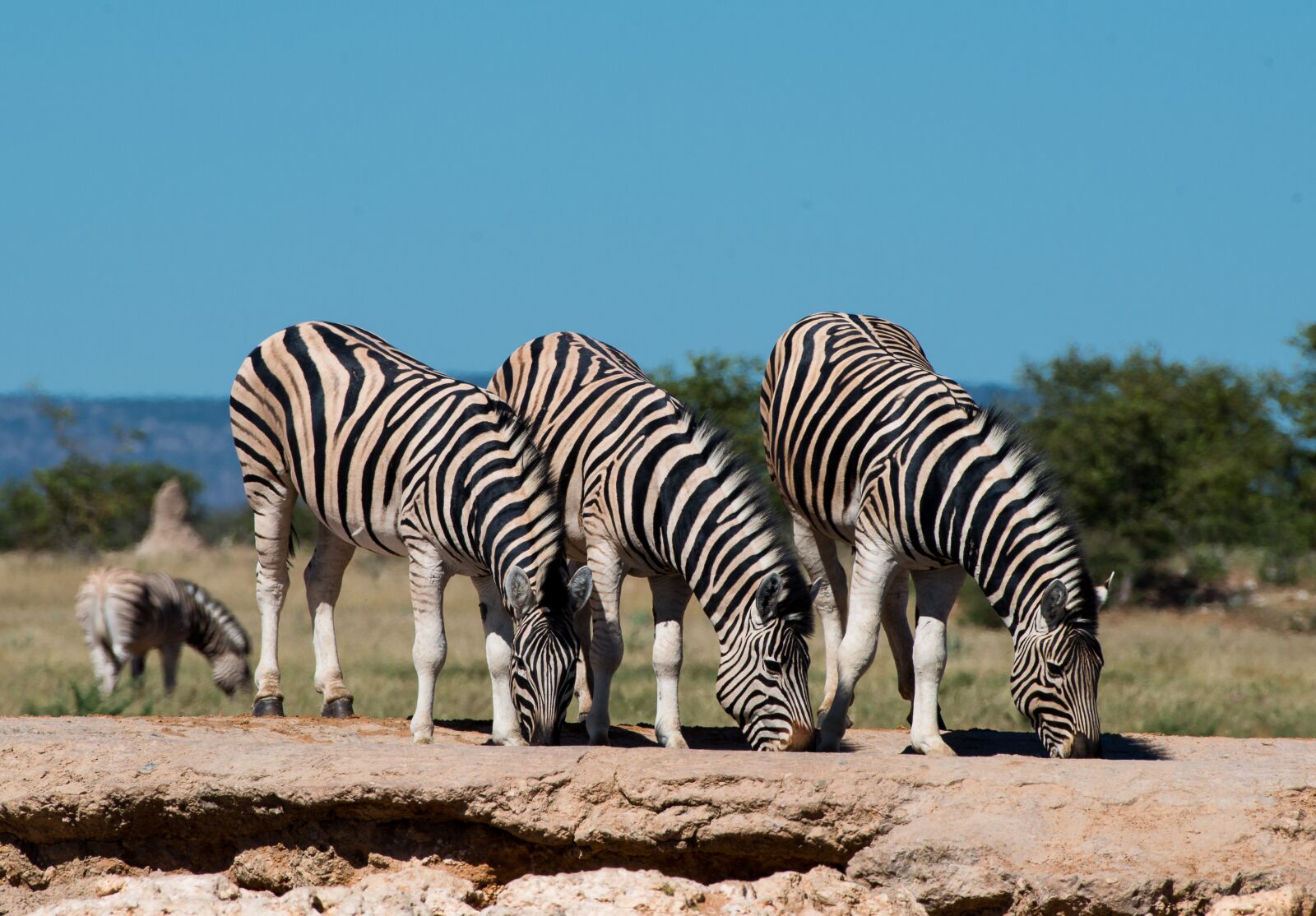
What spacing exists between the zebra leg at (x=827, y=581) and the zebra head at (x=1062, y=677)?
105 inches

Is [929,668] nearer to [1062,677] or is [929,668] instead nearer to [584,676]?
[1062,677]

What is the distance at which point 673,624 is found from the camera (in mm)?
7898

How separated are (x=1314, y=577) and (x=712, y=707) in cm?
2210

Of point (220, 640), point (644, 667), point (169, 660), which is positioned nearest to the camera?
point (169, 660)

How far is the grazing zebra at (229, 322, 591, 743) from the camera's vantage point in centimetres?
725

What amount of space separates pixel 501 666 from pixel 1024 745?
11.0 feet

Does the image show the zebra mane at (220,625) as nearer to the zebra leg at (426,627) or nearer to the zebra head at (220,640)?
the zebra head at (220,640)

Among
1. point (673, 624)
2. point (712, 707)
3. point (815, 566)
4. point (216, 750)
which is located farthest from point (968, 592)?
point (216, 750)

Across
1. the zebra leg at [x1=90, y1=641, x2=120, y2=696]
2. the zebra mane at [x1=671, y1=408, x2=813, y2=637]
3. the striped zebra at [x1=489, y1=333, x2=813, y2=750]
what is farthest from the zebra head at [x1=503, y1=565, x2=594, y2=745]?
the zebra leg at [x1=90, y1=641, x2=120, y2=696]

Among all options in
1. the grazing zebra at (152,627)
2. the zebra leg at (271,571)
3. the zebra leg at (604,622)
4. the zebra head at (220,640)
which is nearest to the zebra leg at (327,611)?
the zebra leg at (271,571)

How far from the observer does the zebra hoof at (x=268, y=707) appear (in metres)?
9.48

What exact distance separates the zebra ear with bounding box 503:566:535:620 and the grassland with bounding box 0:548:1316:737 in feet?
17.5

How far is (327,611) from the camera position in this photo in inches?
377

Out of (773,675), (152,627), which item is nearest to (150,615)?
(152,627)
